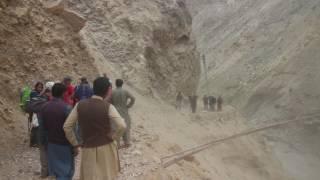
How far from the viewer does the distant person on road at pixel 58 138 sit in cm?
607

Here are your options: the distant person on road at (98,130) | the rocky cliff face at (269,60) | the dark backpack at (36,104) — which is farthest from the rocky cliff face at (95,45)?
the rocky cliff face at (269,60)

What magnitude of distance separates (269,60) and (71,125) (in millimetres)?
39979

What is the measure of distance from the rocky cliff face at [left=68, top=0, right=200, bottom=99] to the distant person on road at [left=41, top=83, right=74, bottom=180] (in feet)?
43.9

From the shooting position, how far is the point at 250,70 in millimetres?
44312

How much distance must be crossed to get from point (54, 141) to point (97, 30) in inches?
674

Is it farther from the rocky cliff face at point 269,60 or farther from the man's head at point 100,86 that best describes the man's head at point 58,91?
the rocky cliff face at point 269,60

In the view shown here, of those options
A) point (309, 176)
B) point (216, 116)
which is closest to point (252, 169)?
point (216, 116)

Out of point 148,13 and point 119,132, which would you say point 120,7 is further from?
point 119,132

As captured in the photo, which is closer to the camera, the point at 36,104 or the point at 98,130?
the point at 98,130

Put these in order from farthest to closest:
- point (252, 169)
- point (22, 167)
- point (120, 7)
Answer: point (120, 7)
point (252, 169)
point (22, 167)

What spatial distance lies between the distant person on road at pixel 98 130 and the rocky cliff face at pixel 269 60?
23.1m

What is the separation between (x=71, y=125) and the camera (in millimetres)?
5508

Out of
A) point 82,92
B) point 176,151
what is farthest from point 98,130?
point 176,151

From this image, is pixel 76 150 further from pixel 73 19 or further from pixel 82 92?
pixel 73 19
